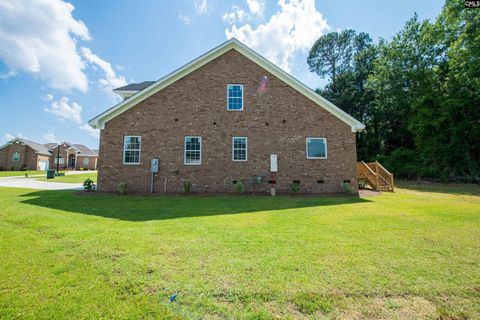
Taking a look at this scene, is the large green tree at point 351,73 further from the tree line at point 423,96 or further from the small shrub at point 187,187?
the small shrub at point 187,187

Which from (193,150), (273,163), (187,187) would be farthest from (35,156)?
(273,163)

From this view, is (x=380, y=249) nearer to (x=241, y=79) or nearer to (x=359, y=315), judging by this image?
(x=359, y=315)

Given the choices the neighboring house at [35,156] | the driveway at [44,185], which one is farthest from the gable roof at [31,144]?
the driveway at [44,185]

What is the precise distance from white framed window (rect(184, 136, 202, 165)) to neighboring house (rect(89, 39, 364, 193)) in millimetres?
57

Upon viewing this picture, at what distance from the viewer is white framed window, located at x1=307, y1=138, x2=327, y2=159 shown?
1308 cm

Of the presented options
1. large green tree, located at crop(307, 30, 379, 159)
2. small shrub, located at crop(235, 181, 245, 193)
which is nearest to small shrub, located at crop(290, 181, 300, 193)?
small shrub, located at crop(235, 181, 245, 193)

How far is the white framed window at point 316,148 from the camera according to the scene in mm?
13078

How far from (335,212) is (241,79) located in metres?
9.19

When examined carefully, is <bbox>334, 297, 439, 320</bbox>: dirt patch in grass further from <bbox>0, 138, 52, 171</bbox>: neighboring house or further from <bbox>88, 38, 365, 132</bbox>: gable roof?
<bbox>0, 138, 52, 171</bbox>: neighboring house

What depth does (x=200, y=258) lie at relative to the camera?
3.81 meters

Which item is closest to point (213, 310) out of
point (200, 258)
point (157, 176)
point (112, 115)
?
point (200, 258)

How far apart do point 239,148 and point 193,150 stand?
264cm

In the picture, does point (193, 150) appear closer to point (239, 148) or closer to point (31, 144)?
point (239, 148)

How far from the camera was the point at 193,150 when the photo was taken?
1287cm
